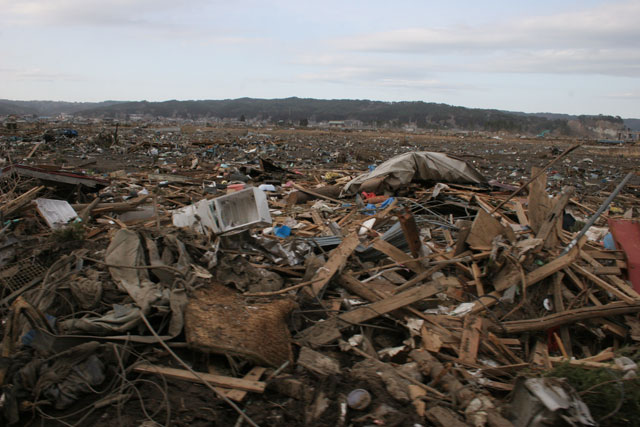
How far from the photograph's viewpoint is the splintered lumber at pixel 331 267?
3996 mm

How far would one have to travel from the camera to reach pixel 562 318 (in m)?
3.54

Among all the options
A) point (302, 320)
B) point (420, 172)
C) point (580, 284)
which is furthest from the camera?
point (420, 172)

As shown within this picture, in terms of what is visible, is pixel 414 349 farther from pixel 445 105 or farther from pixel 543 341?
pixel 445 105

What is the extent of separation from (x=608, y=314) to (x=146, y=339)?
3.83 metres

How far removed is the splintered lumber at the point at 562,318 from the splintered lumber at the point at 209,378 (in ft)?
7.02

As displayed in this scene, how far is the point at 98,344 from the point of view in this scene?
281cm

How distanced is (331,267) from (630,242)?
347cm

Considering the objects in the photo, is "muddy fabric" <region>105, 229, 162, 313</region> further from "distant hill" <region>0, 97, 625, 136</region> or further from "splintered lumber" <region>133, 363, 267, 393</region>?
"distant hill" <region>0, 97, 625, 136</region>

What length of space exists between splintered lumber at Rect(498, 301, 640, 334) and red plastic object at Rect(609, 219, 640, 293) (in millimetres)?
931

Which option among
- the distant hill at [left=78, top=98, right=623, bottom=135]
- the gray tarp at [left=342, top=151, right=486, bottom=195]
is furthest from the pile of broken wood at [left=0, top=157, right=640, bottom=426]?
the distant hill at [left=78, top=98, right=623, bottom=135]

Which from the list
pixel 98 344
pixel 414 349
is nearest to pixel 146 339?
pixel 98 344

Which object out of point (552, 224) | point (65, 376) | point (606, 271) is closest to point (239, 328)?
point (65, 376)

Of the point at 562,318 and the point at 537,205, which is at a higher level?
the point at 537,205

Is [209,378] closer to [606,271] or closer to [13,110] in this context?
[606,271]
